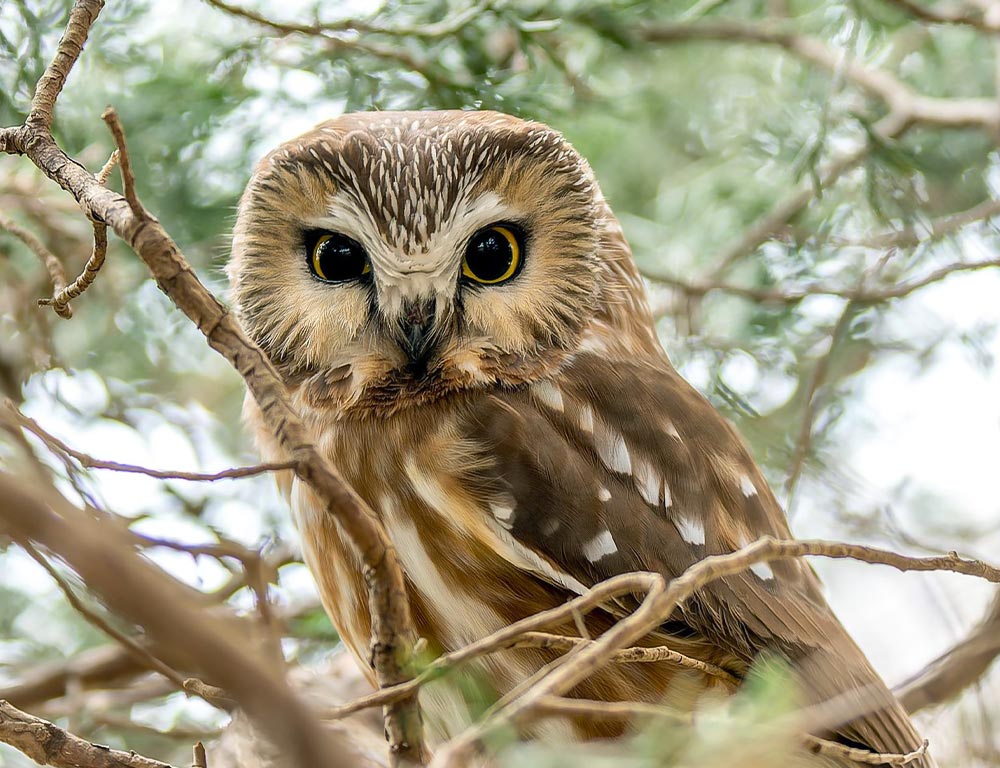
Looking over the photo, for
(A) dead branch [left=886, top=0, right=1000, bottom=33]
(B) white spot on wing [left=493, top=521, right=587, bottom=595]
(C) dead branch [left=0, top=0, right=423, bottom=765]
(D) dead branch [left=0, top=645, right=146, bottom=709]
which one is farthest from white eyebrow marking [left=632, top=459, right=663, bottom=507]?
(A) dead branch [left=886, top=0, right=1000, bottom=33]

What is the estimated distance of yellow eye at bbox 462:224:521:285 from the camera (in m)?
1.85

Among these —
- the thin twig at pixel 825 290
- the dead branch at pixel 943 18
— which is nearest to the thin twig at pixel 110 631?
the thin twig at pixel 825 290

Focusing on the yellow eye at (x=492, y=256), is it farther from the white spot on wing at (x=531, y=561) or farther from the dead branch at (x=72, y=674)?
the dead branch at (x=72, y=674)

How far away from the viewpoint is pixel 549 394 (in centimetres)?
186

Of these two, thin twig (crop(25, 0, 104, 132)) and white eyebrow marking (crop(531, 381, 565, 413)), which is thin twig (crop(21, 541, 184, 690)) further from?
white eyebrow marking (crop(531, 381, 565, 413))

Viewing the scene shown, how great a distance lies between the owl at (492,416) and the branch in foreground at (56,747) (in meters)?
0.57

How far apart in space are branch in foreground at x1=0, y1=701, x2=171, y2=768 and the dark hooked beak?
31.7 inches

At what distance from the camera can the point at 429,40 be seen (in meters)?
2.32

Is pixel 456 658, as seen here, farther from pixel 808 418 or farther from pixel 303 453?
pixel 808 418

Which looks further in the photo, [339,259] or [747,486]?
[747,486]

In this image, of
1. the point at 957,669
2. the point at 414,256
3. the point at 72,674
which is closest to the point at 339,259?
the point at 414,256

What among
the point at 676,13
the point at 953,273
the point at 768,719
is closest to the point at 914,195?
the point at 953,273

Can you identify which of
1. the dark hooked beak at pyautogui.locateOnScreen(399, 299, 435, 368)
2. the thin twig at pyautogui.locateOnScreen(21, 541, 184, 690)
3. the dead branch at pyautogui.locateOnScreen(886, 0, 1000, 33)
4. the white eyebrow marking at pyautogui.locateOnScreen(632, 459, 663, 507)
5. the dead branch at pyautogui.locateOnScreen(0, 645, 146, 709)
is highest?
the dead branch at pyautogui.locateOnScreen(886, 0, 1000, 33)

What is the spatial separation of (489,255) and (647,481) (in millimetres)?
511
